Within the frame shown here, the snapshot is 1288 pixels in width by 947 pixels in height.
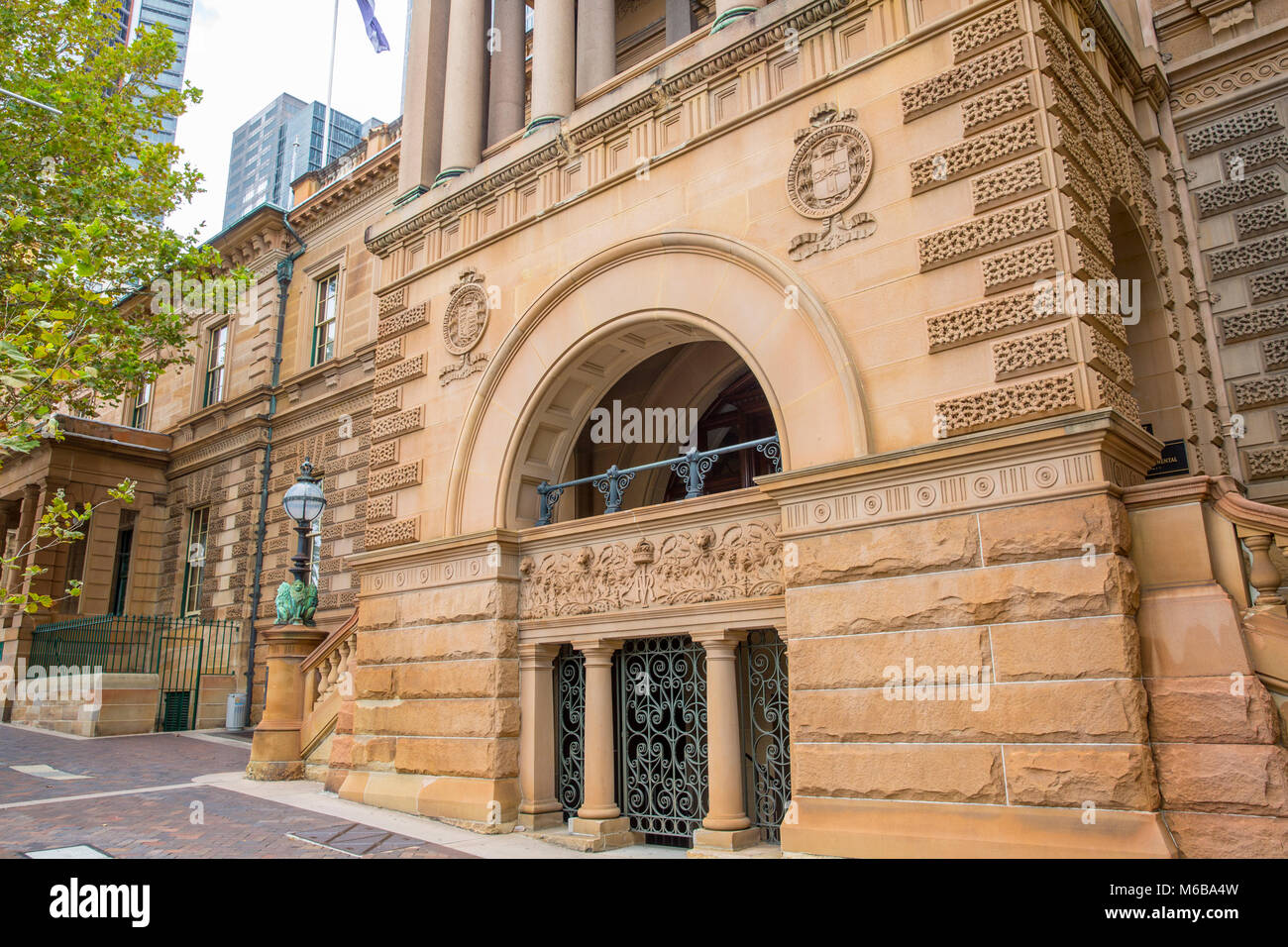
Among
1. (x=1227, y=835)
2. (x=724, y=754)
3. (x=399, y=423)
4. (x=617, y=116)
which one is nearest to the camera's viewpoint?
(x=1227, y=835)

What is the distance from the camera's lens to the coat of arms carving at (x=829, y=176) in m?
8.32

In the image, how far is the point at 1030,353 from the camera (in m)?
7.04

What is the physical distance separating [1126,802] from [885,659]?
1.93 meters

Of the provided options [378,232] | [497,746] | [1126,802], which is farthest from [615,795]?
[378,232]

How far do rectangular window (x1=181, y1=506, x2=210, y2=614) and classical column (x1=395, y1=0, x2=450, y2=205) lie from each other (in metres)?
16.0

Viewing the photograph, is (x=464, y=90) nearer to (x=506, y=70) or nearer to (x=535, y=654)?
(x=506, y=70)

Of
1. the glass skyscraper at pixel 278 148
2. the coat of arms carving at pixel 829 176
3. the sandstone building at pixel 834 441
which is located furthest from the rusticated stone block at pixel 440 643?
the glass skyscraper at pixel 278 148

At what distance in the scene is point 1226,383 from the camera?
10461 mm

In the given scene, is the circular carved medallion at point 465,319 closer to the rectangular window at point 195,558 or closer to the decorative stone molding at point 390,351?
the decorative stone molding at point 390,351

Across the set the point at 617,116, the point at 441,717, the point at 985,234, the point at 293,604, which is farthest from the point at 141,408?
the point at 985,234

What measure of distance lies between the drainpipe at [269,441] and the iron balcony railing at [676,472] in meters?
14.3

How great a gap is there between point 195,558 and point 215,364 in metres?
6.09
